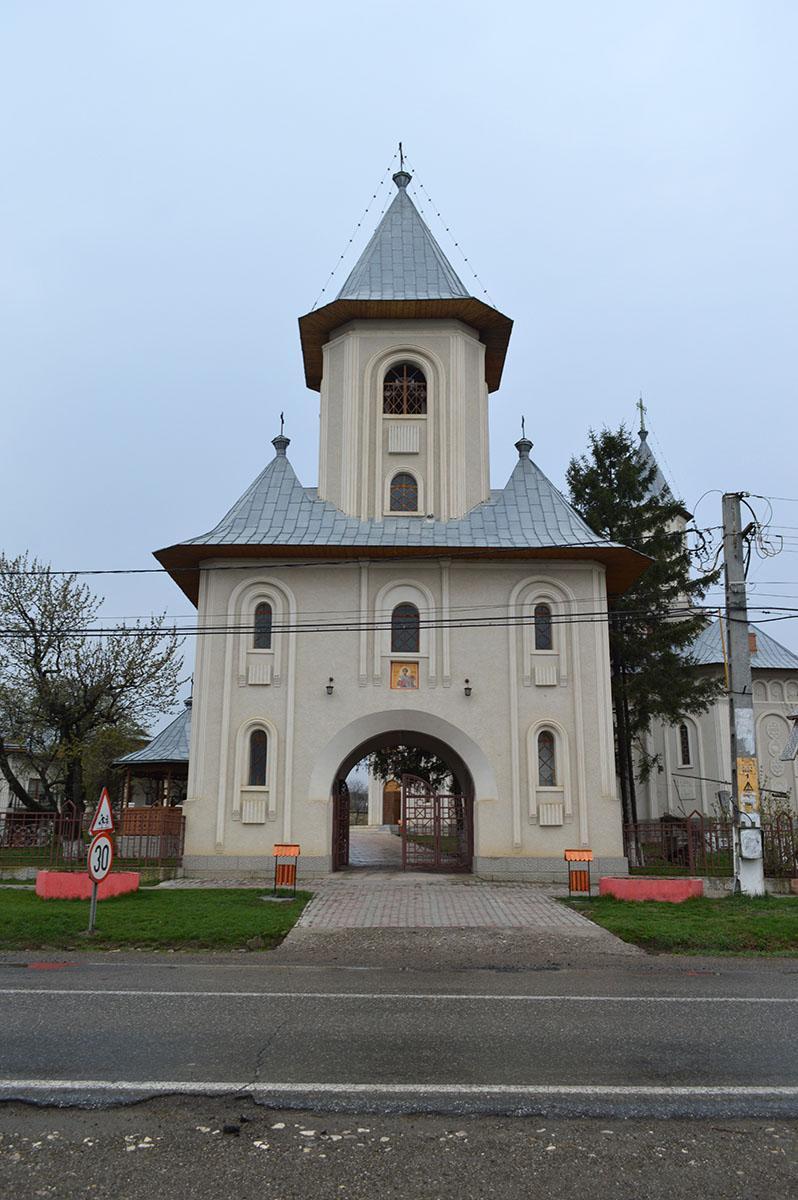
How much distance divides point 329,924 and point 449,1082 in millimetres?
7882

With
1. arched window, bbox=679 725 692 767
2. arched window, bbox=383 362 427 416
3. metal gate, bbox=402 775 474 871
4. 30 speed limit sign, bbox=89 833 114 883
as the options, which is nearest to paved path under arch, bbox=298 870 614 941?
metal gate, bbox=402 775 474 871

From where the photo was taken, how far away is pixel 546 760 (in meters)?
20.3

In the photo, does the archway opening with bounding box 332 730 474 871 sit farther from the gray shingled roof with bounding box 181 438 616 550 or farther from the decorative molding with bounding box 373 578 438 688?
the gray shingled roof with bounding box 181 438 616 550

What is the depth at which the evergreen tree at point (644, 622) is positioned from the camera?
25.7 metres

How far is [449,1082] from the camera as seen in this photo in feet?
17.8

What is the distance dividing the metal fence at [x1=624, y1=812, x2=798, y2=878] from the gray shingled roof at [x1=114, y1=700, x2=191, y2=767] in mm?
13435

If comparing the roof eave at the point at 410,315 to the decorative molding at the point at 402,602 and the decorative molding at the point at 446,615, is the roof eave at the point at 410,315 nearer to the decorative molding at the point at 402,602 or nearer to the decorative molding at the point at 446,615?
the decorative molding at the point at 446,615

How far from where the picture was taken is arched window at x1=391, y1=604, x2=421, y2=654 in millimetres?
20766

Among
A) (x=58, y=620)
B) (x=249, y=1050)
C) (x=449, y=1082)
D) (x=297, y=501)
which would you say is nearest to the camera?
(x=449, y=1082)

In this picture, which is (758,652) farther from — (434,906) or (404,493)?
(434,906)

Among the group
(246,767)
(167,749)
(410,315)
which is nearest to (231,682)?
(246,767)

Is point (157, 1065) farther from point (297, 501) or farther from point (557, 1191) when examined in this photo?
point (297, 501)

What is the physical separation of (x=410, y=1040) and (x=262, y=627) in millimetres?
14947

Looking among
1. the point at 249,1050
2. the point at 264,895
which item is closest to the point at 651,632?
the point at 264,895
